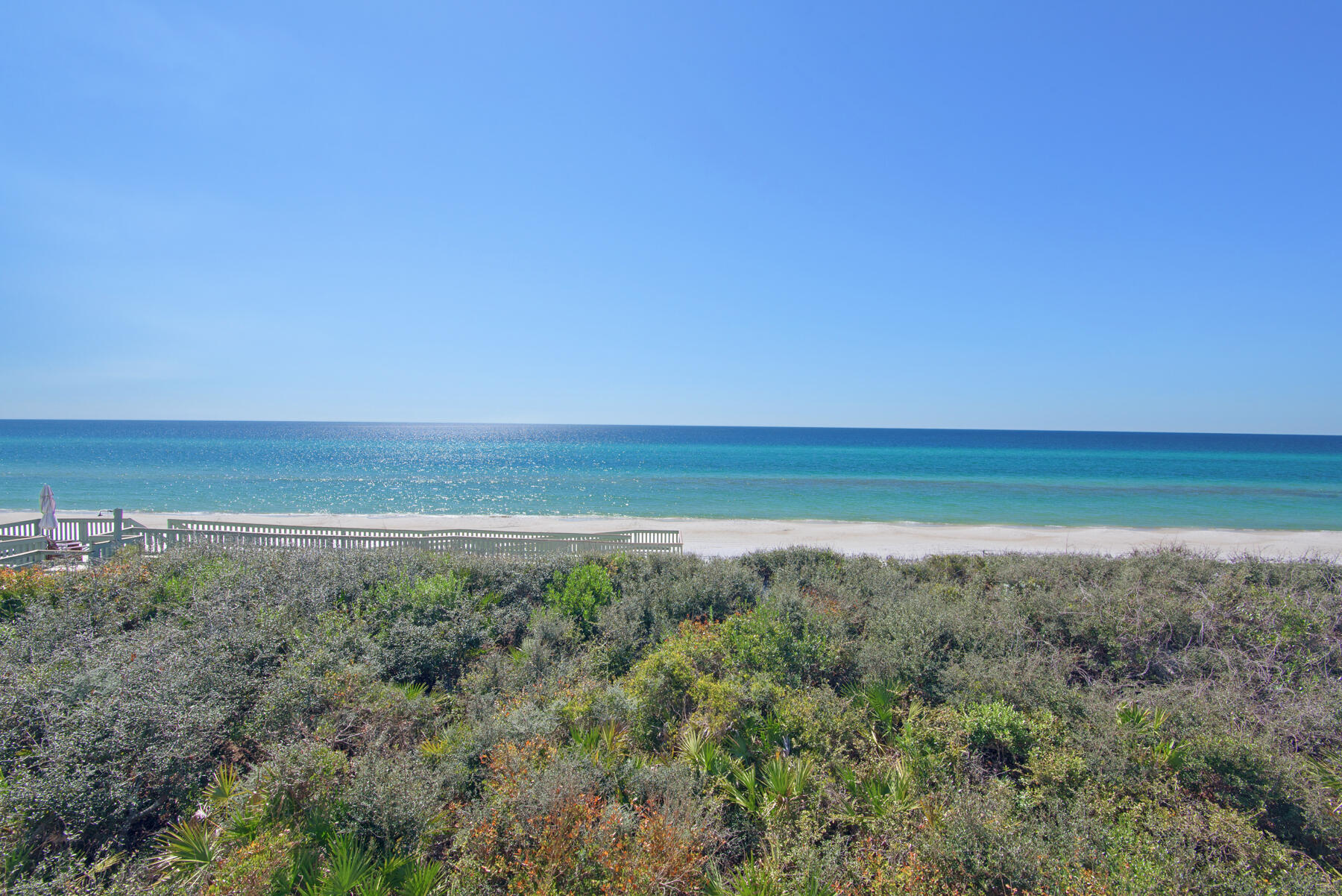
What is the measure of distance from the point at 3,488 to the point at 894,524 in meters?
55.9

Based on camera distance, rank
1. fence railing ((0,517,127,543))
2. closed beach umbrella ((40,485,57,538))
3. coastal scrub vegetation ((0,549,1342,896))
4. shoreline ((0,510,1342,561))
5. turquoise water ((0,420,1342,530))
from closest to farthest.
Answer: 1. coastal scrub vegetation ((0,549,1342,896))
2. closed beach umbrella ((40,485,57,538))
3. fence railing ((0,517,127,543))
4. shoreline ((0,510,1342,561))
5. turquoise water ((0,420,1342,530))

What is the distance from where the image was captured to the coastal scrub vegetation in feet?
13.3

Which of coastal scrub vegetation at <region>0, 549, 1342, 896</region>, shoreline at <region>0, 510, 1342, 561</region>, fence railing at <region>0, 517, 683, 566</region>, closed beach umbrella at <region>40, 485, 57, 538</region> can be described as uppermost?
closed beach umbrella at <region>40, 485, 57, 538</region>

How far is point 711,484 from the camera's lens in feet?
145

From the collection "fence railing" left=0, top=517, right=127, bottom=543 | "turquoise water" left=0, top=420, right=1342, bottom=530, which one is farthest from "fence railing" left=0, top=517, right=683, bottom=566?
"turquoise water" left=0, top=420, right=1342, bottom=530

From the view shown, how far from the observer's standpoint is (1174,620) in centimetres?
786

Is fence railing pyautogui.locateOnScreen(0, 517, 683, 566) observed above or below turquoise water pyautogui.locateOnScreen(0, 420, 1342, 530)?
above

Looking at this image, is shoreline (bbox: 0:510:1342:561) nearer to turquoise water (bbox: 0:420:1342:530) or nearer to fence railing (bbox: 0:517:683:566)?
turquoise water (bbox: 0:420:1342:530)

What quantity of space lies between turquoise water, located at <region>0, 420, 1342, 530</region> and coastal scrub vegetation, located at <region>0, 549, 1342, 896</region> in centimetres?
2195

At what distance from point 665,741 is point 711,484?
38283 mm

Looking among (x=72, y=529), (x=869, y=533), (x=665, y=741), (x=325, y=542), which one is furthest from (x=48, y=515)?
(x=869, y=533)

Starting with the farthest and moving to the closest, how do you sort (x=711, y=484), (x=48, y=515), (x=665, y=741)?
(x=711, y=484) → (x=48, y=515) → (x=665, y=741)

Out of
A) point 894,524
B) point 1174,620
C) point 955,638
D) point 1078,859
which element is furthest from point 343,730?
point 894,524

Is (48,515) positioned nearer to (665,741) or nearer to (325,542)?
(325,542)
